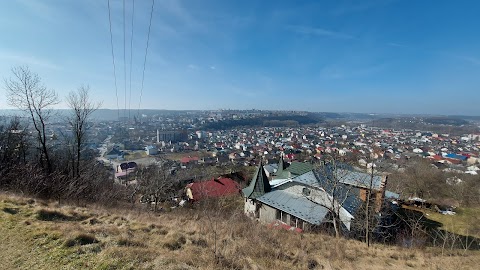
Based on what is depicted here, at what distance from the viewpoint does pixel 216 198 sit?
2258 centimetres

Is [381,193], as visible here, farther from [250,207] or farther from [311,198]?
[250,207]

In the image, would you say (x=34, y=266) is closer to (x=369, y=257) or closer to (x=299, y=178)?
(x=369, y=257)

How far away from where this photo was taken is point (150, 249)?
5191 millimetres

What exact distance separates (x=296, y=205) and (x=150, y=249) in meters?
12.0

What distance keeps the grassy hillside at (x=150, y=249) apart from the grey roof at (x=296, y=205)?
5.29 meters

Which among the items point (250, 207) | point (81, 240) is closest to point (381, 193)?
point (250, 207)

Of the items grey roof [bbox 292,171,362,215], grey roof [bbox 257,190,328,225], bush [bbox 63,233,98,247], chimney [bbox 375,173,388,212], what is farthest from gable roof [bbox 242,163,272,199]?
bush [bbox 63,233,98,247]

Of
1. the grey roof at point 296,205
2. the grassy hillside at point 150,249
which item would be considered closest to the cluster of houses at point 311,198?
the grey roof at point 296,205

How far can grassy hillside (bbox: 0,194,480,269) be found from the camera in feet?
14.8

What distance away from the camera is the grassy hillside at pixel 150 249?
4.50 m

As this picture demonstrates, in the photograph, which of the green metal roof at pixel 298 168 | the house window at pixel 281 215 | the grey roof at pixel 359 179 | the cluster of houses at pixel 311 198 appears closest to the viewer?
the cluster of houses at pixel 311 198

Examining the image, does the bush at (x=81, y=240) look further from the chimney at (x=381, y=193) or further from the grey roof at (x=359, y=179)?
the chimney at (x=381, y=193)

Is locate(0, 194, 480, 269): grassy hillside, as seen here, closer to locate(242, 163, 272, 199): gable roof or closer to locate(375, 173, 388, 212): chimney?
locate(375, 173, 388, 212): chimney

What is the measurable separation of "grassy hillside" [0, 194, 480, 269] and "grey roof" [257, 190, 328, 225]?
5.29 m
